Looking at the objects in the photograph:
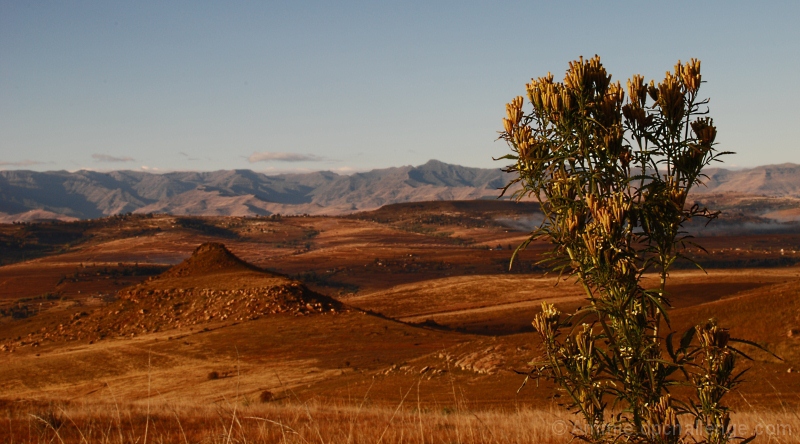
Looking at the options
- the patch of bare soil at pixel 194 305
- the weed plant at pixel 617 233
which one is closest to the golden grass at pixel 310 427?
the weed plant at pixel 617 233

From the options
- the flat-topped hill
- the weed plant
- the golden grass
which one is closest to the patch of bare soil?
the flat-topped hill

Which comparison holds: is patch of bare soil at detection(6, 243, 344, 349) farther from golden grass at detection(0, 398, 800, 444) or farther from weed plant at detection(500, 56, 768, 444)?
weed plant at detection(500, 56, 768, 444)

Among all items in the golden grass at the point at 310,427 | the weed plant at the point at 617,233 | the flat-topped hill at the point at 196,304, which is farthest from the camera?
the flat-topped hill at the point at 196,304

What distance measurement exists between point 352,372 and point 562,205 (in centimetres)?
2262

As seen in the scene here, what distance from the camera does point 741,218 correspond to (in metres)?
160

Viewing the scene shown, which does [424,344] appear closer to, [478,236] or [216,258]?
[216,258]

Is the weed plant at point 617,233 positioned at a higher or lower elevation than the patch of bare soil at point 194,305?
higher

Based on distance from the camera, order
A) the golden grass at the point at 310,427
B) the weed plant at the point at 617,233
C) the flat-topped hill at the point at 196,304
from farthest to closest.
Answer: the flat-topped hill at the point at 196,304
the golden grass at the point at 310,427
the weed plant at the point at 617,233

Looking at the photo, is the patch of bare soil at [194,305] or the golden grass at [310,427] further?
the patch of bare soil at [194,305]

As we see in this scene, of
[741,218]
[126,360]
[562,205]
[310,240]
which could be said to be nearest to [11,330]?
[126,360]

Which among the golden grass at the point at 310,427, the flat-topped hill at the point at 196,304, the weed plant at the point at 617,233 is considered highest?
the weed plant at the point at 617,233

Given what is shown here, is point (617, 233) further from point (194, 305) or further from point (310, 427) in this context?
point (194, 305)

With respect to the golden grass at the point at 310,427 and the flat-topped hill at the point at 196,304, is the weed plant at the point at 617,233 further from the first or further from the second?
the flat-topped hill at the point at 196,304

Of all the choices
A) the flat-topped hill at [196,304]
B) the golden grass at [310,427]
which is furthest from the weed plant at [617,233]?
the flat-topped hill at [196,304]
